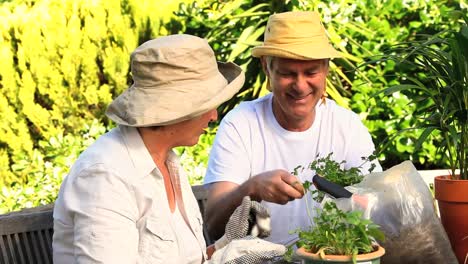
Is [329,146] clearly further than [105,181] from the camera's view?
Yes

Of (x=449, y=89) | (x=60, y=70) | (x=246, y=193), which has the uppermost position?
(x=449, y=89)

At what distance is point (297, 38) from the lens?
9.84 feet

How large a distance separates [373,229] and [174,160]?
0.76 meters

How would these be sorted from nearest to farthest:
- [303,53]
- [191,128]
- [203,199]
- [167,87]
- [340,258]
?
[340,258] → [167,87] → [191,128] → [303,53] → [203,199]

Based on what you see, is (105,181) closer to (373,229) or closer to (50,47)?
(373,229)

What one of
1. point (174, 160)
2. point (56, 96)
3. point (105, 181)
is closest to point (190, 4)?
point (56, 96)

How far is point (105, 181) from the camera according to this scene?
232 cm

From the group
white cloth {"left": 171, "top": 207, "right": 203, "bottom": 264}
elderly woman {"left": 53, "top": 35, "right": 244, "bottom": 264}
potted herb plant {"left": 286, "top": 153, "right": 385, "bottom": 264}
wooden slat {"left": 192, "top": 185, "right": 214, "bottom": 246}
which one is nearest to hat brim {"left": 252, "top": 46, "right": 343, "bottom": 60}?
elderly woman {"left": 53, "top": 35, "right": 244, "bottom": 264}

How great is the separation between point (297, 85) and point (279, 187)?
24.0 inches

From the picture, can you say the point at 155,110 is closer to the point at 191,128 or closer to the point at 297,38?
the point at 191,128

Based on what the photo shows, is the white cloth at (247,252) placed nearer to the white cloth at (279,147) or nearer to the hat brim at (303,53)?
the white cloth at (279,147)

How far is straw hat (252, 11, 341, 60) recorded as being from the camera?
2.99 meters

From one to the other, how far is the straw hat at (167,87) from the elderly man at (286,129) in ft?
1.85

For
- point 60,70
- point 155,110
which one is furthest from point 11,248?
point 60,70
